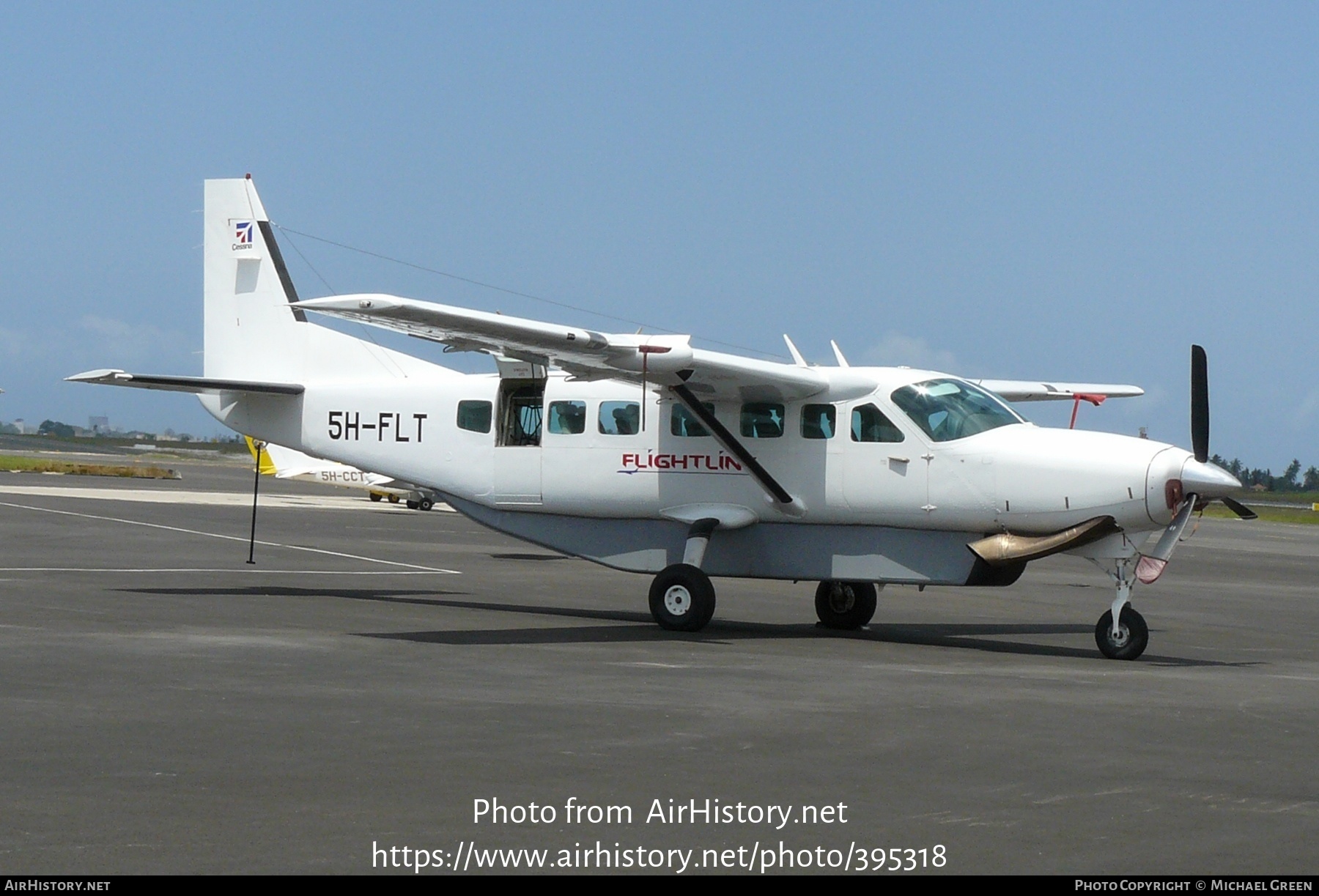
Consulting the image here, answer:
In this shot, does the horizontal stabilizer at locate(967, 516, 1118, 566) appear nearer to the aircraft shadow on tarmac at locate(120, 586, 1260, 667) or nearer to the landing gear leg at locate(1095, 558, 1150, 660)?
the landing gear leg at locate(1095, 558, 1150, 660)

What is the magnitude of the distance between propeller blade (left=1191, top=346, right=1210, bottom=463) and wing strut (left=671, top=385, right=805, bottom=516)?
413cm

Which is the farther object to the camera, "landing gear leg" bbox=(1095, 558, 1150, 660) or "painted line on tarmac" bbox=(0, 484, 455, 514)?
"painted line on tarmac" bbox=(0, 484, 455, 514)

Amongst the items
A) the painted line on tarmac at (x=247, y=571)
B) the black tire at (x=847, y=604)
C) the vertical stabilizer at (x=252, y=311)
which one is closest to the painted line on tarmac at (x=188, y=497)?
the painted line on tarmac at (x=247, y=571)

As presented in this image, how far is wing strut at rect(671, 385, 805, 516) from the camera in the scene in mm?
15664

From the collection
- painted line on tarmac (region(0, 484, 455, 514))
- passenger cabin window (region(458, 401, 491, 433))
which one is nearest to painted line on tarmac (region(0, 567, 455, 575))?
passenger cabin window (region(458, 401, 491, 433))

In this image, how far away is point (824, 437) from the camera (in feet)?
51.6

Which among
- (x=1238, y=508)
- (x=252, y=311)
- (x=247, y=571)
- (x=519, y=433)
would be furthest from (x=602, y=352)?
(x=247, y=571)

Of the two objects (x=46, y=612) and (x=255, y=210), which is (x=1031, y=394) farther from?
(x=46, y=612)

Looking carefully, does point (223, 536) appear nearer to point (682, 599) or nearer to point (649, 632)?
point (649, 632)

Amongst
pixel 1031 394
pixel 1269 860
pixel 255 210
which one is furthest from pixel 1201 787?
pixel 255 210

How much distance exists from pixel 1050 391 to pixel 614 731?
43.4 ft

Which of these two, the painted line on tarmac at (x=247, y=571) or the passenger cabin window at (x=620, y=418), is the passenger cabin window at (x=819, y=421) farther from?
the painted line on tarmac at (x=247, y=571)

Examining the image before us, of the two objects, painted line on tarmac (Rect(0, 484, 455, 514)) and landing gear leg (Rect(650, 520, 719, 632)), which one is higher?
painted line on tarmac (Rect(0, 484, 455, 514))

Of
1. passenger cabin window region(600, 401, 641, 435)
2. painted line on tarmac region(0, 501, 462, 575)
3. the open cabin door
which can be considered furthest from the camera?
painted line on tarmac region(0, 501, 462, 575)
